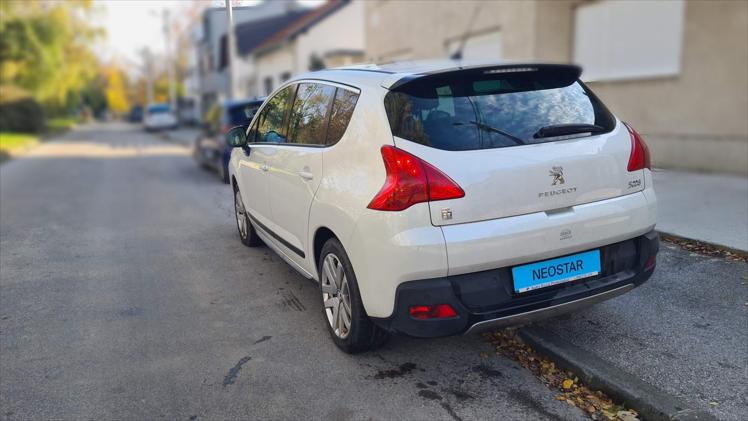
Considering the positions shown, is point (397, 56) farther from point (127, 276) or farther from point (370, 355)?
point (370, 355)

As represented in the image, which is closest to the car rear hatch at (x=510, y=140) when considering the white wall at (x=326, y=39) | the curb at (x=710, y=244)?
the curb at (x=710, y=244)

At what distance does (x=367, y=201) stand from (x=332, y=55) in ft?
74.2

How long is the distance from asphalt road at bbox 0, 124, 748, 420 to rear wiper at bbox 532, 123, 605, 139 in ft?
4.39

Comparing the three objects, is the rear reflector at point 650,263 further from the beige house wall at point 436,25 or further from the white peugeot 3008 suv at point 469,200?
the beige house wall at point 436,25

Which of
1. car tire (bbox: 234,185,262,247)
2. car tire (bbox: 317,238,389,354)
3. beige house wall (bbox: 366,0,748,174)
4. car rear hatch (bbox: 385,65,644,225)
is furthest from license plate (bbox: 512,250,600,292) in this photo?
beige house wall (bbox: 366,0,748,174)

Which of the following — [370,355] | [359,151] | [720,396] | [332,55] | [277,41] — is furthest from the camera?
[277,41]

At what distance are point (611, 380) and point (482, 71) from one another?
73.4 inches

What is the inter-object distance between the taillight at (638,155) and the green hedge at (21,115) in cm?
3127

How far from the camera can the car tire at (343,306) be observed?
345 cm

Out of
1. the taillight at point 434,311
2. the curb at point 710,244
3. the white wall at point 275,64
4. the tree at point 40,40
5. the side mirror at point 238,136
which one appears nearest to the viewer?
the taillight at point 434,311

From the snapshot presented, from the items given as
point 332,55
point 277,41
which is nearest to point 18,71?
point 277,41

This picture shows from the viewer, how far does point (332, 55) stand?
81.3 ft

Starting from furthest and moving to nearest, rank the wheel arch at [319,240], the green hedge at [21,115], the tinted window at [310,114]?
the green hedge at [21,115]
the tinted window at [310,114]
the wheel arch at [319,240]

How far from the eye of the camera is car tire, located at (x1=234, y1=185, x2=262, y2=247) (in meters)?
6.14
